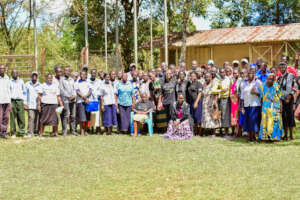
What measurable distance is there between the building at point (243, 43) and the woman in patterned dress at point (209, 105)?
56.5 ft

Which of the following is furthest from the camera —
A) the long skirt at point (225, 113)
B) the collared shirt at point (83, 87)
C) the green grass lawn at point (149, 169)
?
the collared shirt at point (83, 87)

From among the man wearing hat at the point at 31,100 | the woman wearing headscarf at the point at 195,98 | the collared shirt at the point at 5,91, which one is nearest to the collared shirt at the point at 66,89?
the man wearing hat at the point at 31,100

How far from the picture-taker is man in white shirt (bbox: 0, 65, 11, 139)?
12.1 meters

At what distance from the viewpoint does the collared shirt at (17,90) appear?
12398 millimetres

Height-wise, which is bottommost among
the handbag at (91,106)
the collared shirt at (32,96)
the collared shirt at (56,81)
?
the handbag at (91,106)

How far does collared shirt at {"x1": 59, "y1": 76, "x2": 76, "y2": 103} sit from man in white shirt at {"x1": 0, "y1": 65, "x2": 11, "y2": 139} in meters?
1.47

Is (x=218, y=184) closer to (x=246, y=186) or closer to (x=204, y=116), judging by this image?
(x=246, y=186)

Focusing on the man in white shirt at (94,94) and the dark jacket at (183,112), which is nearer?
the dark jacket at (183,112)

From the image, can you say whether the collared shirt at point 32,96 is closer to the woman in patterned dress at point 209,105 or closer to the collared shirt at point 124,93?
the collared shirt at point 124,93

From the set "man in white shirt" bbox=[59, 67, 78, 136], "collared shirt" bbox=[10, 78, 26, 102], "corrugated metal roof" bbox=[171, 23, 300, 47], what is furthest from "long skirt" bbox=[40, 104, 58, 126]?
"corrugated metal roof" bbox=[171, 23, 300, 47]

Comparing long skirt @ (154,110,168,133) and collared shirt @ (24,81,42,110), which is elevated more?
collared shirt @ (24,81,42,110)

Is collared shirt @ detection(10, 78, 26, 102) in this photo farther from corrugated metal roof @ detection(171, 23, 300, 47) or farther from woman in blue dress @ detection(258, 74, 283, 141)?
corrugated metal roof @ detection(171, 23, 300, 47)

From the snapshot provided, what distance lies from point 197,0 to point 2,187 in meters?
23.7

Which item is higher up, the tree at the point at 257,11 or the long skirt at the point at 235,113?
the tree at the point at 257,11
